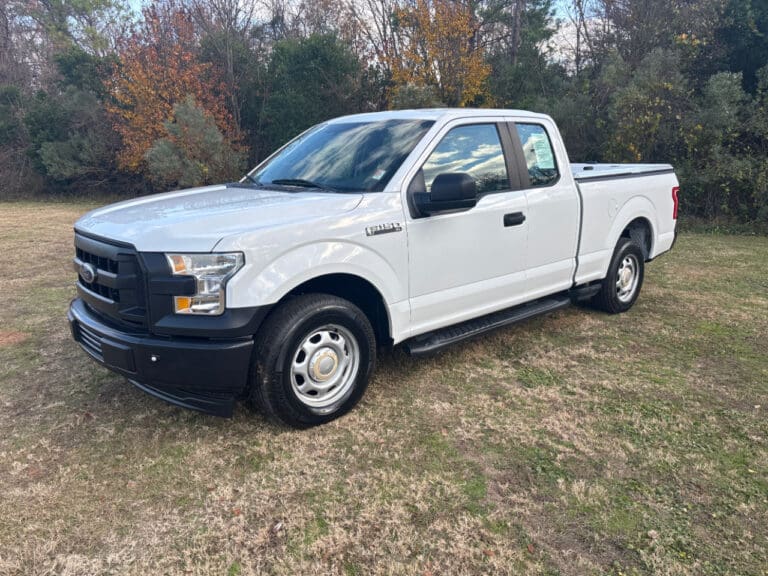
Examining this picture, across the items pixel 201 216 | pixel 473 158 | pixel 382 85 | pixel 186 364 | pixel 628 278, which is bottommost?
pixel 628 278

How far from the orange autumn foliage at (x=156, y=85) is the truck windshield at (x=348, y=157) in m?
15.6

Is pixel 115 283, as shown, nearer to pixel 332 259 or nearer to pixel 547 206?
pixel 332 259

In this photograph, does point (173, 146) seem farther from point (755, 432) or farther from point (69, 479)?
point (755, 432)

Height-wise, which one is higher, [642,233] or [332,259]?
[332,259]

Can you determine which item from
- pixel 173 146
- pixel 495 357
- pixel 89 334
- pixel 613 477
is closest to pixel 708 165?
pixel 495 357

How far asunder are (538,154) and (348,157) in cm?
172

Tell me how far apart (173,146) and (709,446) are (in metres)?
16.4

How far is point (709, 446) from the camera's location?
3.33 m

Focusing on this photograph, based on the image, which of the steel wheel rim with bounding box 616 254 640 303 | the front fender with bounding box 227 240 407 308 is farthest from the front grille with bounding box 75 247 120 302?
the steel wheel rim with bounding box 616 254 640 303

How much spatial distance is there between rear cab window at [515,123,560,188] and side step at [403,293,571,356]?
41.2 inches

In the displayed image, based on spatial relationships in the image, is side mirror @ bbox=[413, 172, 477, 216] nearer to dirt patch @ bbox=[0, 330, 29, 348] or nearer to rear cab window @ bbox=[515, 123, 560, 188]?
rear cab window @ bbox=[515, 123, 560, 188]

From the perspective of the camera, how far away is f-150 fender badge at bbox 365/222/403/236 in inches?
139

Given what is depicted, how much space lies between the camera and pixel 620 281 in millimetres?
5871

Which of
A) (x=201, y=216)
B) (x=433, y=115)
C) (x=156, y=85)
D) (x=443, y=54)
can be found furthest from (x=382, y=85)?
(x=201, y=216)
